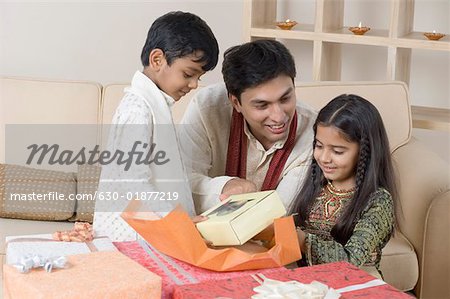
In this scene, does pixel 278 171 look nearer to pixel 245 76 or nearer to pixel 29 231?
pixel 245 76

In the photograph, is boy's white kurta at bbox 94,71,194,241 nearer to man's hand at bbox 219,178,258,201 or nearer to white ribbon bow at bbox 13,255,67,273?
man's hand at bbox 219,178,258,201

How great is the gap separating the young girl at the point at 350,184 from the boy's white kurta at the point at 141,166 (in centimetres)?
31

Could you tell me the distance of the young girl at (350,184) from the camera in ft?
6.28

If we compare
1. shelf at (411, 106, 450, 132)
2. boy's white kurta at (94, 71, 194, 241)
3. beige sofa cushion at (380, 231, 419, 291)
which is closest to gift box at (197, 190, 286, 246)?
boy's white kurta at (94, 71, 194, 241)

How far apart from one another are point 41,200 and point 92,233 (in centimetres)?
115

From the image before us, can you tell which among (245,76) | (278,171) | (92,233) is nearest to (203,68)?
(245,76)

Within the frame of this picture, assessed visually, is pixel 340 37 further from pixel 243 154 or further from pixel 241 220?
pixel 241 220

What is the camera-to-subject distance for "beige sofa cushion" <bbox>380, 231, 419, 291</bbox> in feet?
7.85

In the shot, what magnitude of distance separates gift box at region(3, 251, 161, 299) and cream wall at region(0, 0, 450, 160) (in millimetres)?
2251

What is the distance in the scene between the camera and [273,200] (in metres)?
1.63

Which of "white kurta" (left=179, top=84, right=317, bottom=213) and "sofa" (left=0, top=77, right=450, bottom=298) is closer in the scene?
"white kurta" (left=179, top=84, right=317, bottom=213)

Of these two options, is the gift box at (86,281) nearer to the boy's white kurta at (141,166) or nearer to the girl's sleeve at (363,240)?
the boy's white kurta at (141,166)

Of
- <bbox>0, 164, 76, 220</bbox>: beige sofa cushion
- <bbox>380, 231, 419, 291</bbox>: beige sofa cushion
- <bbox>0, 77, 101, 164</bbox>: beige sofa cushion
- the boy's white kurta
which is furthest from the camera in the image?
<bbox>0, 77, 101, 164</bbox>: beige sofa cushion

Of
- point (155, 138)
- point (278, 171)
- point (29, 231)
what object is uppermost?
point (155, 138)
